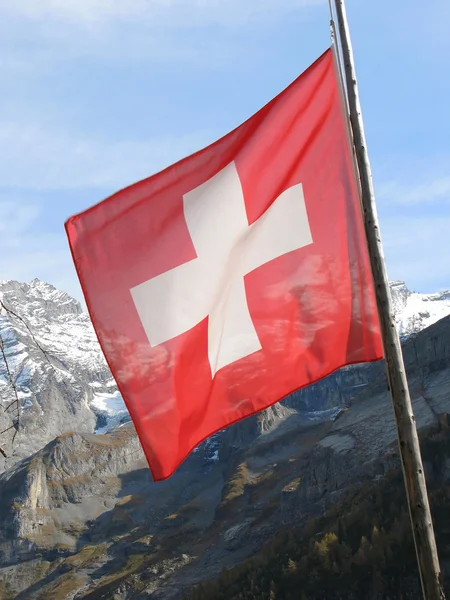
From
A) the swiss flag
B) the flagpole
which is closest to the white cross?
the swiss flag

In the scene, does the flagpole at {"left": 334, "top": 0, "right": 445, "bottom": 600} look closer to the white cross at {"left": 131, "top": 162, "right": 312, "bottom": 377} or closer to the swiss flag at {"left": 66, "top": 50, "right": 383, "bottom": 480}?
the swiss flag at {"left": 66, "top": 50, "right": 383, "bottom": 480}

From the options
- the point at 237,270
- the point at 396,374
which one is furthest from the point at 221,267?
the point at 396,374

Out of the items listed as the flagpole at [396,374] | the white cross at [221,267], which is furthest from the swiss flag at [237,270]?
the flagpole at [396,374]

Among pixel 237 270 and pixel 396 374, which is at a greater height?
pixel 237 270

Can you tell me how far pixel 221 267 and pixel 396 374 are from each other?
3507mm

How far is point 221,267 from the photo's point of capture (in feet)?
39.1

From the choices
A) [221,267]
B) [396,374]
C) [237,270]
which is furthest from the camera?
[237,270]

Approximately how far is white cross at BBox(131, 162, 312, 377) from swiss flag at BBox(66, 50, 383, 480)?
2 cm

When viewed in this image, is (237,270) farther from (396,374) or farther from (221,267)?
(396,374)

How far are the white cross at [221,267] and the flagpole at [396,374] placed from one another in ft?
7.43

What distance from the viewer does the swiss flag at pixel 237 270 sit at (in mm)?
11531

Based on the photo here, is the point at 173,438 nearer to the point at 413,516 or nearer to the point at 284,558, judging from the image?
the point at 413,516

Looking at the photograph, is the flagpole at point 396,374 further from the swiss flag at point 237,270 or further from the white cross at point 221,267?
the white cross at point 221,267

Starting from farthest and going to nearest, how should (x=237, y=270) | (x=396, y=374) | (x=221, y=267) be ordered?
1. (x=237, y=270)
2. (x=221, y=267)
3. (x=396, y=374)
